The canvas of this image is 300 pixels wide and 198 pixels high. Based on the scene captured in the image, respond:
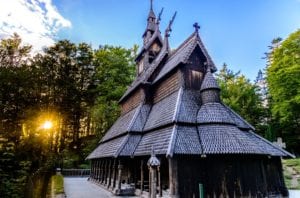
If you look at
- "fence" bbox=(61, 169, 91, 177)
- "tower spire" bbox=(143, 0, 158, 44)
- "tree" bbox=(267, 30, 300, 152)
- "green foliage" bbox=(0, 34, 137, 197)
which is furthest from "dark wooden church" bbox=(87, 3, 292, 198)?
"green foliage" bbox=(0, 34, 137, 197)

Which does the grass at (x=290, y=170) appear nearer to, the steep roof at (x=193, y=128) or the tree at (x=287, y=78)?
the steep roof at (x=193, y=128)

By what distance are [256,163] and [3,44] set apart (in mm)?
29814

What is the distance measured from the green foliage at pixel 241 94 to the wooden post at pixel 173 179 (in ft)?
69.4

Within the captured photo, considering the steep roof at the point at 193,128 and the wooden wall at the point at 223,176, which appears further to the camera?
the steep roof at the point at 193,128

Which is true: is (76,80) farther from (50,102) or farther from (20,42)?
(20,42)

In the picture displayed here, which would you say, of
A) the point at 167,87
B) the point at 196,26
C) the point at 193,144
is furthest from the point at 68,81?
the point at 193,144

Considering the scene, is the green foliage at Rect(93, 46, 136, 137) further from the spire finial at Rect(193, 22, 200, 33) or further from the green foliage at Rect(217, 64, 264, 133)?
the spire finial at Rect(193, 22, 200, 33)

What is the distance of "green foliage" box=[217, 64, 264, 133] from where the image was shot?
1236 inches

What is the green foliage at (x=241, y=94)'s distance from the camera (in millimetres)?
Answer: 31406

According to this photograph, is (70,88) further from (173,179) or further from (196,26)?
(173,179)

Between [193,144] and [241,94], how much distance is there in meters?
22.3

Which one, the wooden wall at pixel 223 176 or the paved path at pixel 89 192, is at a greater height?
the wooden wall at pixel 223 176

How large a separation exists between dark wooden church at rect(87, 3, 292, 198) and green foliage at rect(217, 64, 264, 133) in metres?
16.3

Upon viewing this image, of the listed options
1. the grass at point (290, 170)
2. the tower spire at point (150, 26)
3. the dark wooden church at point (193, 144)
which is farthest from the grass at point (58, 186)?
the grass at point (290, 170)
